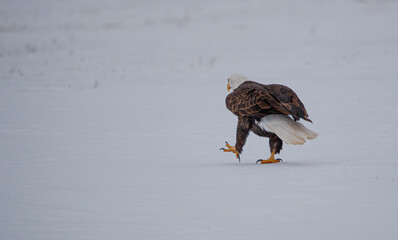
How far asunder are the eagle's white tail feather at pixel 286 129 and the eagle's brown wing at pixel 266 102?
11 centimetres

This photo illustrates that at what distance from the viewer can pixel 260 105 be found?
261 inches

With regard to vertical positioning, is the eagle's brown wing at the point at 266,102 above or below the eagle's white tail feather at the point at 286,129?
above

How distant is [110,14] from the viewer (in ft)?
97.0

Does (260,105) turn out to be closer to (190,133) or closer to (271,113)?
(271,113)

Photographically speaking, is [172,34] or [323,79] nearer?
[323,79]

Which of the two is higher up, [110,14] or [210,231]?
[110,14]

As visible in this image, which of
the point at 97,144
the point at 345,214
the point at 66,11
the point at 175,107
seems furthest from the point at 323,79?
the point at 66,11

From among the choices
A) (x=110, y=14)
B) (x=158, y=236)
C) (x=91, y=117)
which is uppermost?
(x=110, y=14)

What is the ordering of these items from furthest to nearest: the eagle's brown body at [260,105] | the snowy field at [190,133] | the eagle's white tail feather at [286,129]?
the eagle's brown body at [260,105] < the eagle's white tail feather at [286,129] < the snowy field at [190,133]

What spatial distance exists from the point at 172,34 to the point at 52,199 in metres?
18.2

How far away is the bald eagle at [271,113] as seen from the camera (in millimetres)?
6531

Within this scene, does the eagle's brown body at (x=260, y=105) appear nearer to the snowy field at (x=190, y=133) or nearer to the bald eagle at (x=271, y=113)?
the bald eagle at (x=271, y=113)

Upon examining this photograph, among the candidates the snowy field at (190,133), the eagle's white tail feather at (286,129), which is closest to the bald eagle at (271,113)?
the eagle's white tail feather at (286,129)

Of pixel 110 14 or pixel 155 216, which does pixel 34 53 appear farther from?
pixel 155 216
